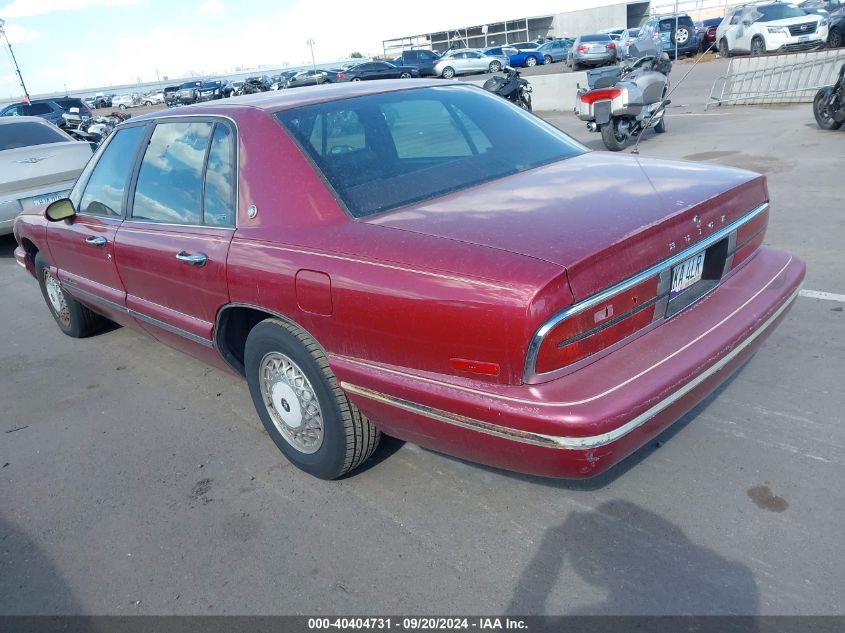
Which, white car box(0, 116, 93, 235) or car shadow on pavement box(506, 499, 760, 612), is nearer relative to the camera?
car shadow on pavement box(506, 499, 760, 612)

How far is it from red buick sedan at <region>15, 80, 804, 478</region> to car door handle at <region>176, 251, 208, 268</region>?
0.02m

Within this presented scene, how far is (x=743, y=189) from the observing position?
284 centimetres

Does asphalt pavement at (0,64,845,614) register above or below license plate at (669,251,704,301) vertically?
below

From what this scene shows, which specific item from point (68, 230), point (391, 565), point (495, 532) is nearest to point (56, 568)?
point (391, 565)

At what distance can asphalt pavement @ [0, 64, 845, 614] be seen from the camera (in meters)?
2.36

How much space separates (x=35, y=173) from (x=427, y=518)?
767cm

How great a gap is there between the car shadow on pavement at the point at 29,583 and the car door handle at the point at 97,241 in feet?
5.55

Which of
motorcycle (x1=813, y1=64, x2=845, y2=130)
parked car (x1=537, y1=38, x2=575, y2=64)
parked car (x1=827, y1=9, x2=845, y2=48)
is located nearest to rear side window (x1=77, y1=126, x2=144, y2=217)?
motorcycle (x1=813, y1=64, x2=845, y2=130)

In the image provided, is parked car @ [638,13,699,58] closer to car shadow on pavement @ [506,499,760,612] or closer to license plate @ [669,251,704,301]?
license plate @ [669,251,704,301]

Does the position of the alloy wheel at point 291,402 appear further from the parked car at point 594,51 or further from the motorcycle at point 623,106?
the parked car at point 594,51

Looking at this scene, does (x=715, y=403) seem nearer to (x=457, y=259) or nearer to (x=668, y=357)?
(x=668, y=357)

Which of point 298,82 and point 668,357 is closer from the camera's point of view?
point 668,357

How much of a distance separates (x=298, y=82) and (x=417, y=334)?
39940mm

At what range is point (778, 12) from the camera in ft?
71.7
